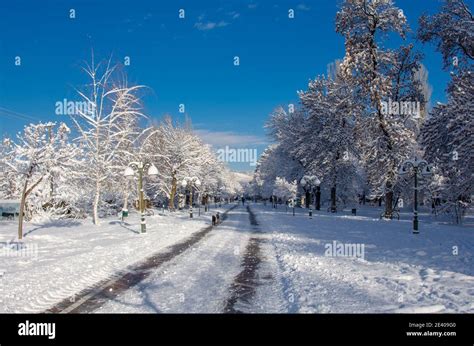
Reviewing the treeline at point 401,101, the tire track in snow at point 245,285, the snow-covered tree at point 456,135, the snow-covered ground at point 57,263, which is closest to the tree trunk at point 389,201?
the treeline at point 401,101

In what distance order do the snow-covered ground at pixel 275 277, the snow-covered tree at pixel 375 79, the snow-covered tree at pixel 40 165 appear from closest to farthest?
the snow-covered ground at pixel 275 277, the snow-covered tree at pixel 40 165, the snow-covered tree at pixel 375 79

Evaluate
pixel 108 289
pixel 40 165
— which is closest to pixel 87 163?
pixel 40 165

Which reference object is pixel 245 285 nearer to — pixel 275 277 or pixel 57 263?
pixel 275 277

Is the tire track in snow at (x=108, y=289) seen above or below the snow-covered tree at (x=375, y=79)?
below

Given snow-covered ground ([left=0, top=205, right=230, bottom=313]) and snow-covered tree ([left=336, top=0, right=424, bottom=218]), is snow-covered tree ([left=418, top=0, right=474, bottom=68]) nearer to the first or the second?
snow-covered tree ([left=336, top=0, right=424, bottom=218])

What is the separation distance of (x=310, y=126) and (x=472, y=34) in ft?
76.7

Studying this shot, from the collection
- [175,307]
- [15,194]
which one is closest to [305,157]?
[15,194]

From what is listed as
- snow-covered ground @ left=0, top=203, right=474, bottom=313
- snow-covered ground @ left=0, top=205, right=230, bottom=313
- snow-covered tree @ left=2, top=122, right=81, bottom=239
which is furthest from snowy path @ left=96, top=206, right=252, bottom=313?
snow-covered tree @ left=2, top=122, right=81, bottom=239

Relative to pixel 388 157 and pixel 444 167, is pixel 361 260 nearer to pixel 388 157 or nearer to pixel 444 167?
pixel 444 167

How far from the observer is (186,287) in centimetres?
768

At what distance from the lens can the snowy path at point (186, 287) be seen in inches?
247

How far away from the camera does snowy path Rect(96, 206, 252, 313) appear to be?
6.27 m

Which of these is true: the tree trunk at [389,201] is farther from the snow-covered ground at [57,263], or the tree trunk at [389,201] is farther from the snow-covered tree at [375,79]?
the snow-covered ground at [57,263]

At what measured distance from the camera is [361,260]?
10.2 metres
